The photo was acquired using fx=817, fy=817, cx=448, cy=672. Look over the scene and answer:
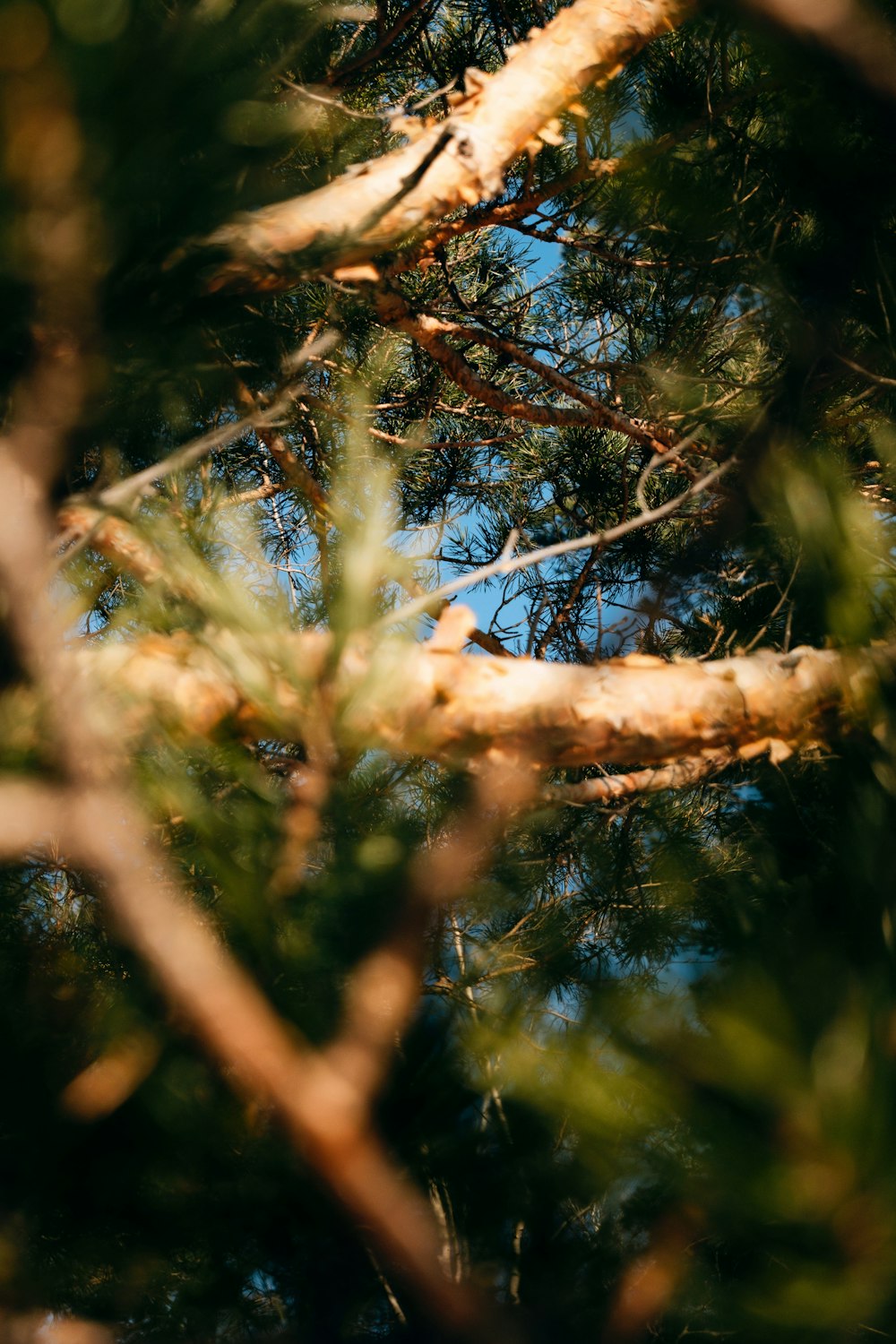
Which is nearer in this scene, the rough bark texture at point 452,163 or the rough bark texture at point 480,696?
the rough bark texture at point 480,696

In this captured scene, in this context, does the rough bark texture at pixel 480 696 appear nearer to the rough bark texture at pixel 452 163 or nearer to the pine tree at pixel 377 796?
the pine tree at pixel 377 796

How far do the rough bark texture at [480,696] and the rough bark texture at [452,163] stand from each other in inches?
10.9

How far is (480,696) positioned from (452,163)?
19.5 inches

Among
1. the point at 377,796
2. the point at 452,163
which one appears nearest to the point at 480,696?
the point at 377,796

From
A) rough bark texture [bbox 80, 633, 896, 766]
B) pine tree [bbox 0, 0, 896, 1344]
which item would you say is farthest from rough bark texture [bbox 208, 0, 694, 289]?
rough bark texture [bbox 80, 633, 896, 766]

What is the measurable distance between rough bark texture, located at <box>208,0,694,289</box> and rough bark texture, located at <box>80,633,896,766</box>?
277mm

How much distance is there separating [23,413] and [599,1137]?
0.50 metres

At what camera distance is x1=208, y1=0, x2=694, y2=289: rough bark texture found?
0.56m

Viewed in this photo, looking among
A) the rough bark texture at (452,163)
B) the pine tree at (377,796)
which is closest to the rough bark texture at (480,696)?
the pine tree at (377,796)

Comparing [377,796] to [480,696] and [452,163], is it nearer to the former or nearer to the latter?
[480,696]

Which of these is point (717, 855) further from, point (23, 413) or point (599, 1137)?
point (23, 413)

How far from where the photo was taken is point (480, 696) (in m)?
0.52

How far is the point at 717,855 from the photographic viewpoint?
1.03 meters

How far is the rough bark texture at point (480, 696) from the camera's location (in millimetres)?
424
